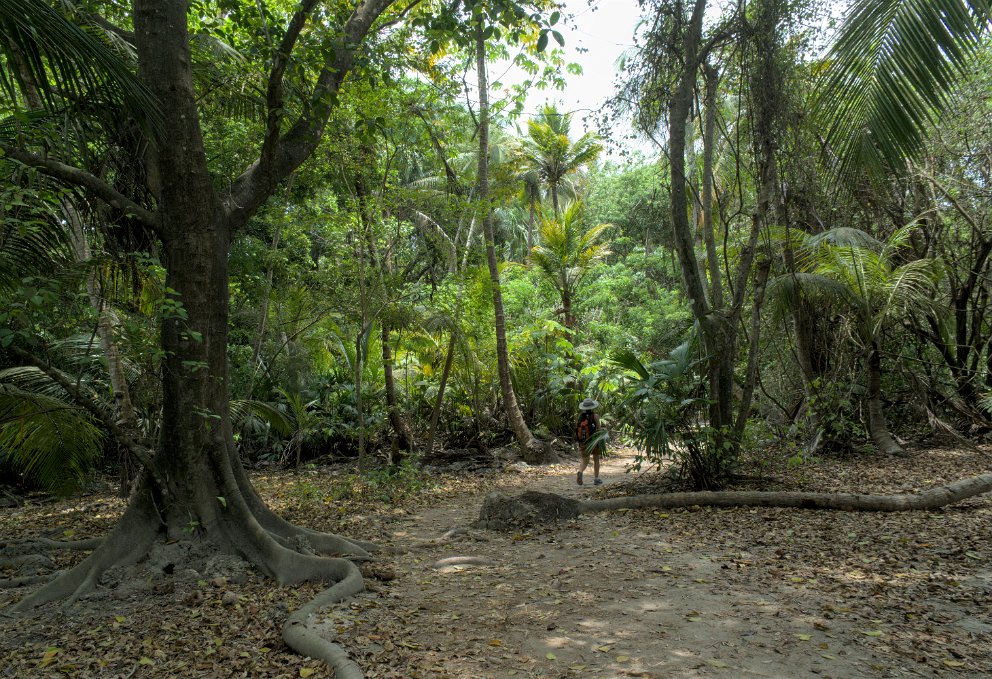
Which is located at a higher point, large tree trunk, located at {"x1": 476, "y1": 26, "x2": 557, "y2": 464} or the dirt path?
large tree trunk, located at {"x1": 476, "y1": 26, "x2": 557, "y2": 464}

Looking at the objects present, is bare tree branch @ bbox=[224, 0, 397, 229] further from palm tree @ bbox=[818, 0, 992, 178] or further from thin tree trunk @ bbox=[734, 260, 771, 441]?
thin tree trunk @ bbox=[734, 260, 771, 441]

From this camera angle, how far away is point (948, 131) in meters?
11.3

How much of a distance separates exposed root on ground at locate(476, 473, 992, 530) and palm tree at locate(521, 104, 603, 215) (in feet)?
54.7

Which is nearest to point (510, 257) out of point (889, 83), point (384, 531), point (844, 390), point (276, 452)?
point (276, 452)

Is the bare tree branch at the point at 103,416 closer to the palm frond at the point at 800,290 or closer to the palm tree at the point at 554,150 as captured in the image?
the palm frond at the point at 800,290

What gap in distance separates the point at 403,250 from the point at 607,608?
10.6 metres

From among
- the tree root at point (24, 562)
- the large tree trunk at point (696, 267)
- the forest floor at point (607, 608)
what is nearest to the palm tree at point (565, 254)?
the large tree trunk at point (696, 267)

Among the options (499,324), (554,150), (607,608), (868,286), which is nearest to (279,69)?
(607,608)

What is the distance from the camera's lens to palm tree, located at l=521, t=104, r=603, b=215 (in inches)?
915

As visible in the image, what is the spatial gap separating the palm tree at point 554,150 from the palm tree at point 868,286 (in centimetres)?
1373

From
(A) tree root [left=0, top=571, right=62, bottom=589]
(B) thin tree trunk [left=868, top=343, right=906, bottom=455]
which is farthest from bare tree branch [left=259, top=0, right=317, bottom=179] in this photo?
(B) thin tree trunk [left=868, top=343, right=906, bottom=455]

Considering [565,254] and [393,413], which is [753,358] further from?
[565,254]

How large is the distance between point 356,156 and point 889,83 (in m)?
7.81

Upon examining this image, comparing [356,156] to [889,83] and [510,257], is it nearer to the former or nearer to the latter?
[889,83]
